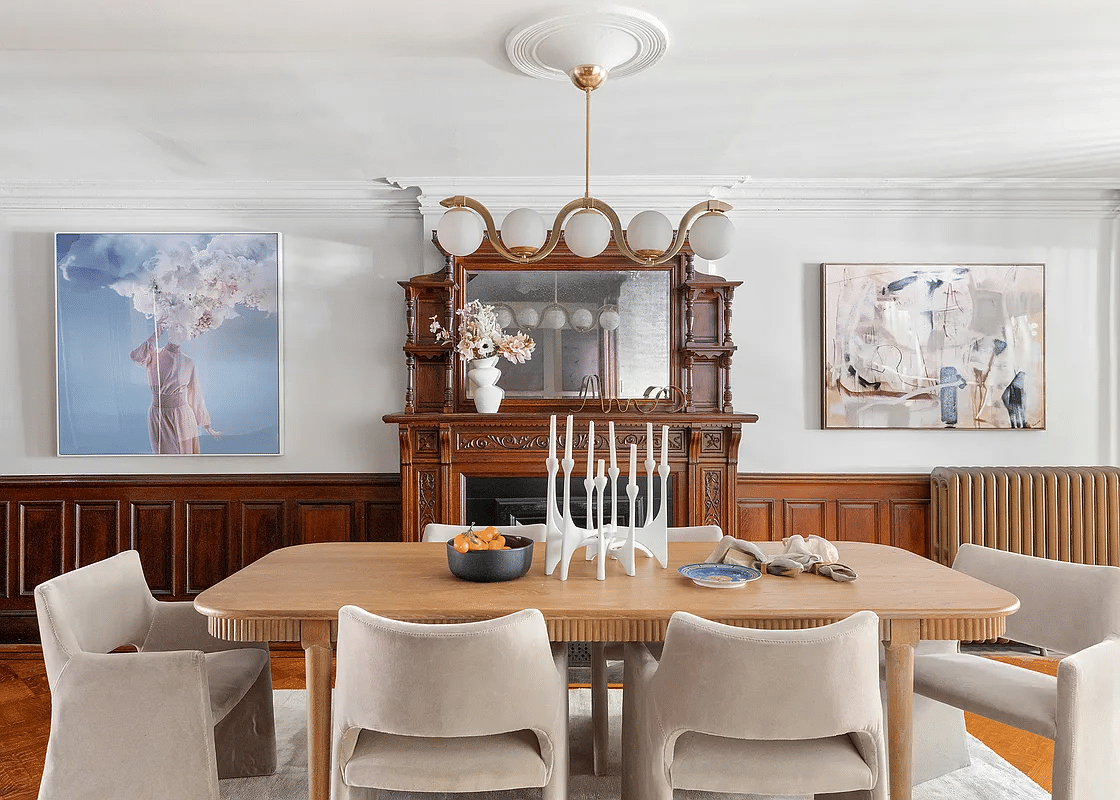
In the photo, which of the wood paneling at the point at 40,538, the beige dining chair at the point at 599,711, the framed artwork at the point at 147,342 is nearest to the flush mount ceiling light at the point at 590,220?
the beige dining chair at the point at 599,711

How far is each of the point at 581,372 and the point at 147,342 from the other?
7.95 feet

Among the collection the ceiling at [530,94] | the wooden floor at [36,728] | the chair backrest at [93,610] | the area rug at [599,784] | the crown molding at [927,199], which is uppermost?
the ceiling at [530,94]

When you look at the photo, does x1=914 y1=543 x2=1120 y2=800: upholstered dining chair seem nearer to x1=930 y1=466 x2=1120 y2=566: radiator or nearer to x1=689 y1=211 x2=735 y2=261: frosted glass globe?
x1=689 y1=211 x2=735 y2=261: frosted glass globe

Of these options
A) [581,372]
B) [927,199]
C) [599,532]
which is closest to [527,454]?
[581,372]

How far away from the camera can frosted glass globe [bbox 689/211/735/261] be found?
7.85ft

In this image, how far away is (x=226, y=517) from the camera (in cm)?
423

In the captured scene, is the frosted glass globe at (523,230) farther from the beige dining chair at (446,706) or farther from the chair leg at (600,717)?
the chair leg at (600,717)

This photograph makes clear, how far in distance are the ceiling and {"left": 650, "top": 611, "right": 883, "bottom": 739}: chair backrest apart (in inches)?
70.6

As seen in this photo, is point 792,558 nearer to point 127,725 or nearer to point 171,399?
point 127,725

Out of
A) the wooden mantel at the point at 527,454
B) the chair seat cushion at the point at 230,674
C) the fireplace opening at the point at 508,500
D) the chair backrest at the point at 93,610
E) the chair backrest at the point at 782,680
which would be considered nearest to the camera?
the chair backrest at the point at 782,680

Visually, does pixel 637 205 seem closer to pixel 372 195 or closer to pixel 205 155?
pixel 372 195

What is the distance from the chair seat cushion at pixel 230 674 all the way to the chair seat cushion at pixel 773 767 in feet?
4.28

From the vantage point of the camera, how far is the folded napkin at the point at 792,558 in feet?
7.54

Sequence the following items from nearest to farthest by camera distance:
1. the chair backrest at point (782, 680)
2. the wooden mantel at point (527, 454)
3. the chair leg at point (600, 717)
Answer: the chair backrest at point (782, 680)
the chair leg at point (600, 717)
the wooden mantel at point (527, 454)
